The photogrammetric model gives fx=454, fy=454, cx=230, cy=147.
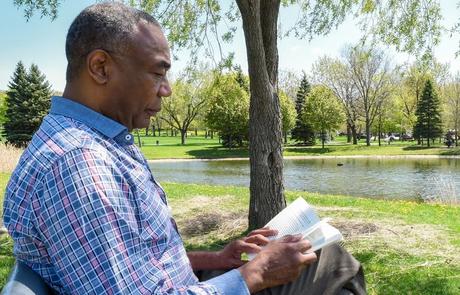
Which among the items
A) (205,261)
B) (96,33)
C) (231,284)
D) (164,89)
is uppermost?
(96,33)

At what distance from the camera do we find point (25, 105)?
118ft

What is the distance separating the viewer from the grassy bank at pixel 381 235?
465cm

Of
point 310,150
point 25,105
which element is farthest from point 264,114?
point 310,150

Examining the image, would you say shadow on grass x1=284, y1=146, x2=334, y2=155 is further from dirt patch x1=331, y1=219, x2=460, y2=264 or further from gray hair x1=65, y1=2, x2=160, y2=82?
gray hair x1=65, y1=2, x2=160, y2=82

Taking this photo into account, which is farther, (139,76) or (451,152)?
(451,152)

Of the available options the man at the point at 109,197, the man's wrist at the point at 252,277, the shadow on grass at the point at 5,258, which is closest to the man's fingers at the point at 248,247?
the man at the point at 109,197

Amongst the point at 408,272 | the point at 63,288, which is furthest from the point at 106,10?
the point at 408,272

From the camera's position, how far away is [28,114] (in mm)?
36031

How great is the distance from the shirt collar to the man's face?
7 cm

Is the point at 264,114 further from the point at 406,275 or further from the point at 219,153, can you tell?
the point at 219,153

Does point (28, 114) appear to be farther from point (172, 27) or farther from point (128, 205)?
point (128, 205)

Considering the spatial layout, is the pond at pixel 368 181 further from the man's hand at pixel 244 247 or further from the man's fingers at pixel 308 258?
the man's fingers at pixel 308 258

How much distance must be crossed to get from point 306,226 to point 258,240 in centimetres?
23

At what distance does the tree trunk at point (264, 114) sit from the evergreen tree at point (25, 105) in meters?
Result: 32.9
